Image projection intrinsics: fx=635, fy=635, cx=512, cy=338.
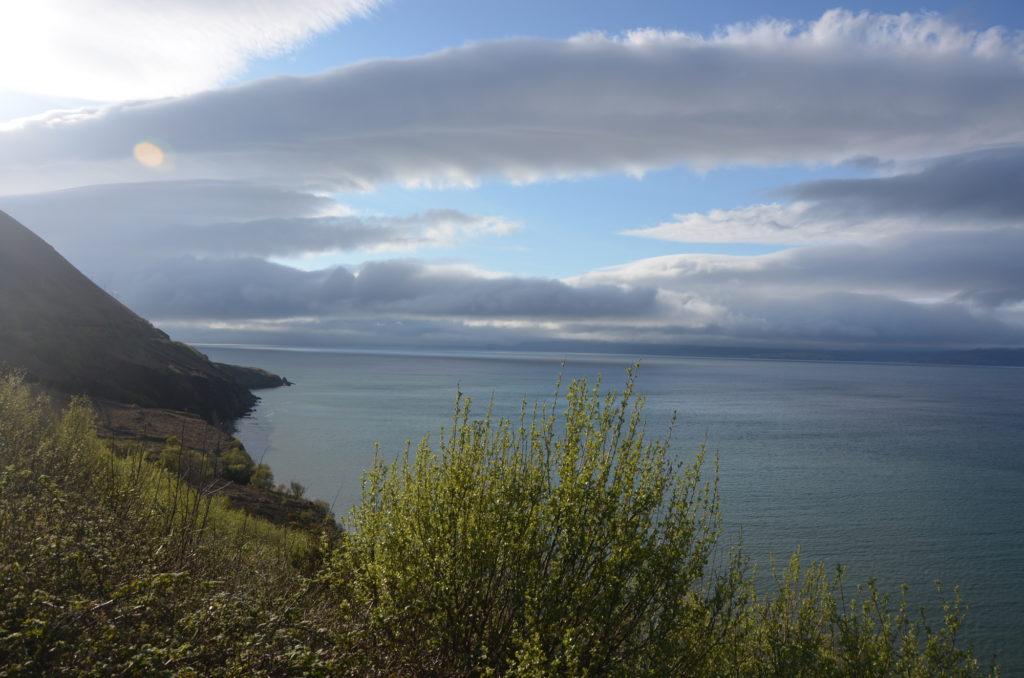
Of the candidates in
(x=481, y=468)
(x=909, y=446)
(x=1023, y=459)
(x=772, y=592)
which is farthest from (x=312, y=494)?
(x=1023, y=459)

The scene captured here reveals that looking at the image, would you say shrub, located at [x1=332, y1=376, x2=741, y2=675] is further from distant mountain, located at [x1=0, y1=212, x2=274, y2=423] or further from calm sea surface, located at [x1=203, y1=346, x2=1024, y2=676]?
distant mountain, located at [x1=0, y1=212, x2=274, y2=423]

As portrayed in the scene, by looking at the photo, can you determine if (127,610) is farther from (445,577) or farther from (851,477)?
(851,477)

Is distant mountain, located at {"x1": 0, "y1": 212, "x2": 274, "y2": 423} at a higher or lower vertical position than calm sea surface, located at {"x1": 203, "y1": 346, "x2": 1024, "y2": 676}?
higher

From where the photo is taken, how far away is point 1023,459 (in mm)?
98438

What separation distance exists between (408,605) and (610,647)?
4.38m

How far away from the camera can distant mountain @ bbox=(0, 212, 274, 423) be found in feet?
315

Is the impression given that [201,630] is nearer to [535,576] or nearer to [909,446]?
[535,576]

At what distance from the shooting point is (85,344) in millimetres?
105750

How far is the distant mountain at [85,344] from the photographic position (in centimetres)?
9594

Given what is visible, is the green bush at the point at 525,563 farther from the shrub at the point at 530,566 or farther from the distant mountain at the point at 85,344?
the distant mountain at the point at 85,344

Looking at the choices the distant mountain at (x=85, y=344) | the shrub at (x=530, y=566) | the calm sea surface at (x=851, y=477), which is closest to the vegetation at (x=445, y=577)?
the shrub at (x=530, y=566)

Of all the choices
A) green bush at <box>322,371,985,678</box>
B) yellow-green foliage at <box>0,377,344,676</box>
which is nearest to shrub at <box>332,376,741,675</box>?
green bush at <box>322,371,985,678</box>

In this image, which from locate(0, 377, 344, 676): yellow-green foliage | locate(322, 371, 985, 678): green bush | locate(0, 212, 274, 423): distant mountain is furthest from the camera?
locate(0, 212, 274, 423): distant mountain

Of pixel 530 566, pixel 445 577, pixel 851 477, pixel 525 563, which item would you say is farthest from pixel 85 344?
pixel 851 477
